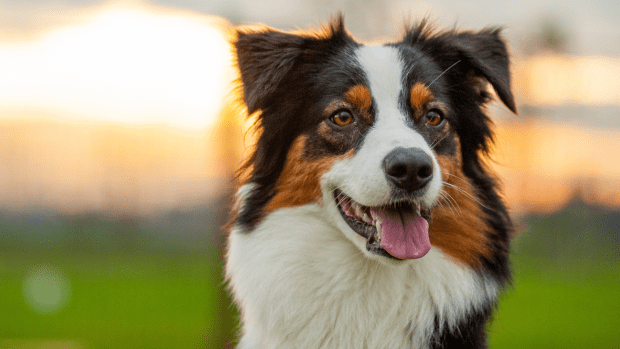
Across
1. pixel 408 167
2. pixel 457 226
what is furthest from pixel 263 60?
pixel 457 226

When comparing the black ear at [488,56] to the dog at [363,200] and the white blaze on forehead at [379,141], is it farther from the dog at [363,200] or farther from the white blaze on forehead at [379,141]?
the white blaze on forehead at [379,141]

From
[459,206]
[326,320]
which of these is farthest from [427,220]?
[326,320]

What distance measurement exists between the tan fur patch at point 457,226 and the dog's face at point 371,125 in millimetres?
17

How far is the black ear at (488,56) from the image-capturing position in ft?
12.4

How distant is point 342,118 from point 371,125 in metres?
0.21

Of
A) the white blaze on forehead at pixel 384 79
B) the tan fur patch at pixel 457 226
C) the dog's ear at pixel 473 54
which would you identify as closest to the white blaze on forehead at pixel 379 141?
the white blaze on forehead at pixel 384 79

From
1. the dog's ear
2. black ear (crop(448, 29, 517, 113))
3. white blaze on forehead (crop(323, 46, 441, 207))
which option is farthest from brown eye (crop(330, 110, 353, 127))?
black ear (crop(448, 29, 517, 113))

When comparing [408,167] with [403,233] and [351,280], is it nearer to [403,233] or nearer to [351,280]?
[403,233]

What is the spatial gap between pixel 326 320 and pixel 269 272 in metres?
0.49

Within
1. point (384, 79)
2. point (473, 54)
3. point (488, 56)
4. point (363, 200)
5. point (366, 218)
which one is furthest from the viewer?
point (488, 56)

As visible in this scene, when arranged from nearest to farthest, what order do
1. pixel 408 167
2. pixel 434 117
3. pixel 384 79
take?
pixel 408 167 < pixel 384 79 < pixel 434 117

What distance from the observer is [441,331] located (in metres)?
3.34

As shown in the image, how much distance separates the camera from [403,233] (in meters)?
3.24

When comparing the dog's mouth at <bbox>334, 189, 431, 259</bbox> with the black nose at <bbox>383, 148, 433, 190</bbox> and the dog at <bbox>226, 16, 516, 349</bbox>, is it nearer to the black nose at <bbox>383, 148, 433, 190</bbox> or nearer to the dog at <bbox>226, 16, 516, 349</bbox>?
the dog at <bbox>226, 16, 516, 349</bbox>
